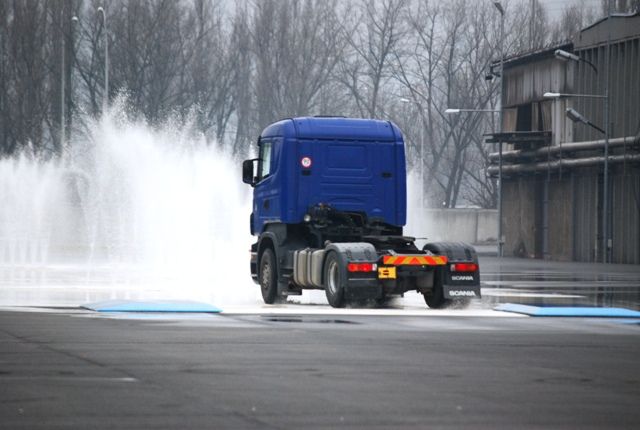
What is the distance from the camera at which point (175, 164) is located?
49.4 m

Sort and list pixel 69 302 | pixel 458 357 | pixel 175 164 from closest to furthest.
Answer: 1. pixel 458 357
2. pixel 69 302
3. pixel 175 164

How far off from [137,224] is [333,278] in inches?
1106

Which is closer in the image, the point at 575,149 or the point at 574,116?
the point at 574,116

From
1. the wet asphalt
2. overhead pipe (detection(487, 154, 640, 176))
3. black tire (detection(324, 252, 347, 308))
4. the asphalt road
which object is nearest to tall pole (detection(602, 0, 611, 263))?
overhead pipe (detection(487, 154, 640, 176))

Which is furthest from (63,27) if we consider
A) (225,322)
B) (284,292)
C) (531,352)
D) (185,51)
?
(531,352)

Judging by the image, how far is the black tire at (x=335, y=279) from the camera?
24.5 m

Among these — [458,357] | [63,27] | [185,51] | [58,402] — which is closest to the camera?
[58,402]

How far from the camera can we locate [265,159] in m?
27.6

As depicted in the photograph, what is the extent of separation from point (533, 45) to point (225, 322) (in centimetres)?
7399

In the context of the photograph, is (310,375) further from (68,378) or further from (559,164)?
(559,164)

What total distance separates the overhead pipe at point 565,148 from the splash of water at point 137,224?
11.0 m

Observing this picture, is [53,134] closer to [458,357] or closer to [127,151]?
[127,151]

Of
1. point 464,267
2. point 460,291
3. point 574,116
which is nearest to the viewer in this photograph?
point 460,291

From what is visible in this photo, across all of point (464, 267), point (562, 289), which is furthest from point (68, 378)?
point (562, 289)
